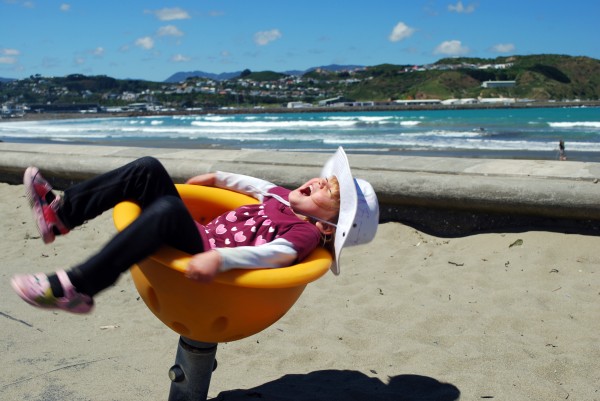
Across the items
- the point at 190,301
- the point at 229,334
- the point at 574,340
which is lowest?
the point at 574,340

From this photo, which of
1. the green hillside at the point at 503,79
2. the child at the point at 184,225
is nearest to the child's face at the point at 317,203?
the child at the point at 184,225

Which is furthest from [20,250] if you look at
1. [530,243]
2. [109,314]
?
[530,243]

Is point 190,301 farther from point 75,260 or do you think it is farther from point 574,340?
point 75,260

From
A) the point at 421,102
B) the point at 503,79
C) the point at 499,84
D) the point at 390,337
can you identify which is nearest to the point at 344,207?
the point at 390,337

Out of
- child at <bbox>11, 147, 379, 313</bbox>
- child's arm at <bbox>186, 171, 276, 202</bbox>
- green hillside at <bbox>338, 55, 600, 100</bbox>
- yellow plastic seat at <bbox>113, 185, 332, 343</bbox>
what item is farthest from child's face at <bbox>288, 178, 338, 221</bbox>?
green hillside at <bbox>338, 55, 600, 100</bbox>

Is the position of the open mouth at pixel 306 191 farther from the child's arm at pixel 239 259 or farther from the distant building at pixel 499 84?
the distant building at pixel 499 84

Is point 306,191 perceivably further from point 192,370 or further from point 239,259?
point 192,370

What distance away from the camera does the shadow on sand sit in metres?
3.14

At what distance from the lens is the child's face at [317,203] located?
3006mm

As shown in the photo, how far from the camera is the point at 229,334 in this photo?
2719 mm

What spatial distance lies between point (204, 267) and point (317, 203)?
2.43ft

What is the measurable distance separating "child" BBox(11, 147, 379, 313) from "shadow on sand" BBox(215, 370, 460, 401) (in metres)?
0.61

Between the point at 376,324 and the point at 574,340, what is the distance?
1.01 meters

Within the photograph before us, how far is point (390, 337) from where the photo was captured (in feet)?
12.3
